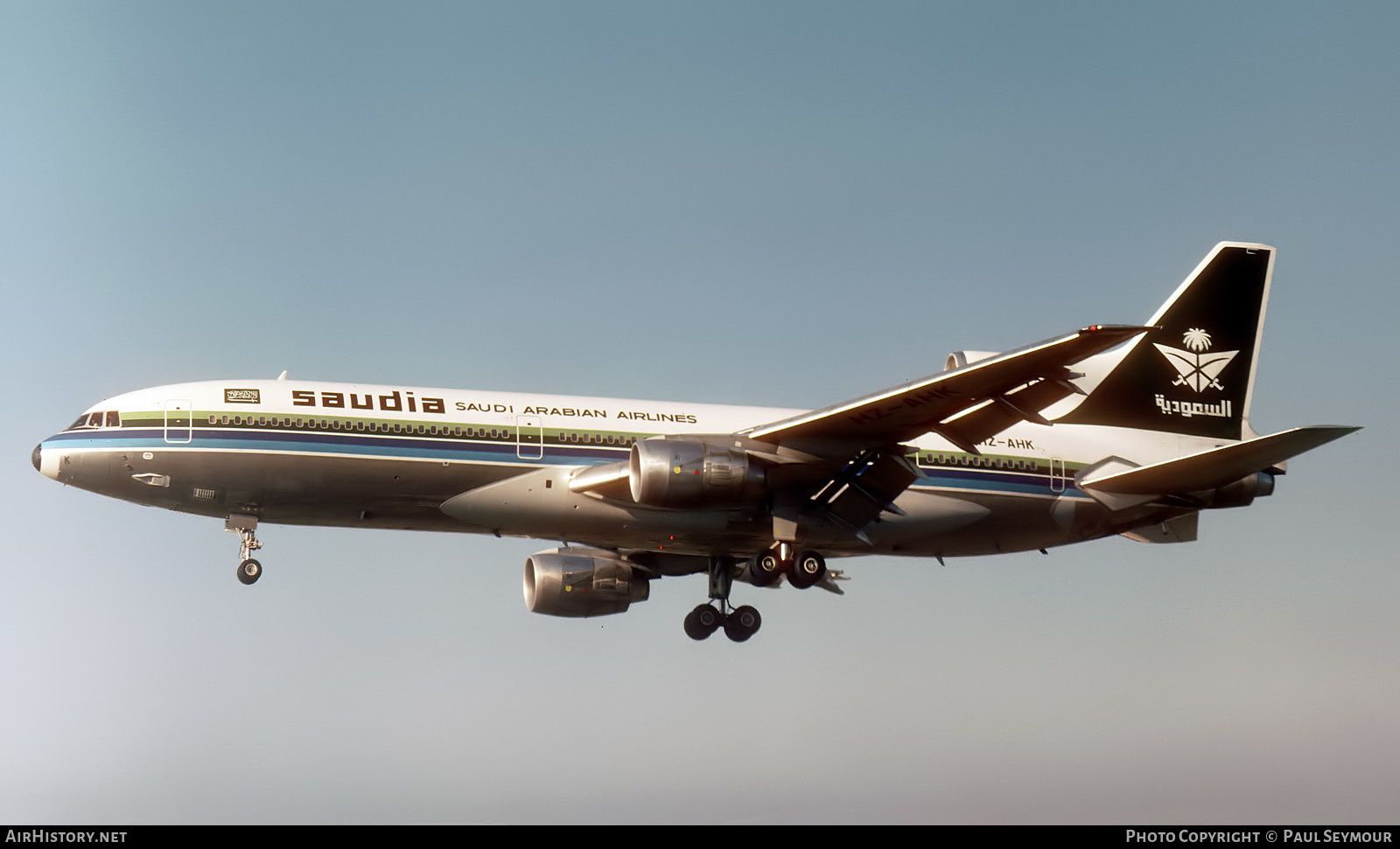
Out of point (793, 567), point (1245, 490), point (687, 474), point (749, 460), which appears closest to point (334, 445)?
point (687, 474)

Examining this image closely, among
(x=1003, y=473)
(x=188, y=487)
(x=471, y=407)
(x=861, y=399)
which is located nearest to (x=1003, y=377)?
(x=861, y=399)

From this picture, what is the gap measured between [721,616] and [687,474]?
8.18 meters

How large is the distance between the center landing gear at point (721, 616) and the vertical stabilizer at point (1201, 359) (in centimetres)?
1021

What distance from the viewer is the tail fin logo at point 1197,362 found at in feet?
139

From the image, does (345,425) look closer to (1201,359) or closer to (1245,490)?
(1245,490)

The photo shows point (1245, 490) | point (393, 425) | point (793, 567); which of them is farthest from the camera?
point (1245, 490)

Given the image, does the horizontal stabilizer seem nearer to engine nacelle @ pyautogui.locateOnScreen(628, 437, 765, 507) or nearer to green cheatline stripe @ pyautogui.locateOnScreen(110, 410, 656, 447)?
engine nacelle @ pyautogui.locateOnScreen(628, 437, 765, 507)

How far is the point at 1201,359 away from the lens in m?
42.4

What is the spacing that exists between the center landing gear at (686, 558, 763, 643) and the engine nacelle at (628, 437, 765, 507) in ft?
20.7

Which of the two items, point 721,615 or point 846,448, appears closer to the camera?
point 846,448

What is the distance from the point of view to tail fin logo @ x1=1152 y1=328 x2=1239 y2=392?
42312 mm

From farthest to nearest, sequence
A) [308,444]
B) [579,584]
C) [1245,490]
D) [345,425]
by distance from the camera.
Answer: [579,584]
[1245,490]
[345,425]
[308,444]
